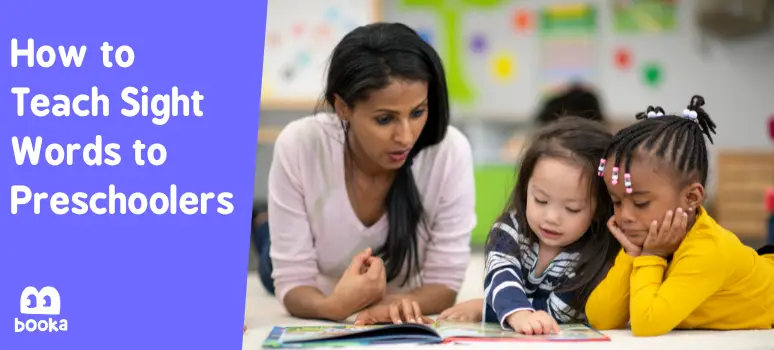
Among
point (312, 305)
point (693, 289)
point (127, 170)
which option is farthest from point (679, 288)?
point (127, 170)

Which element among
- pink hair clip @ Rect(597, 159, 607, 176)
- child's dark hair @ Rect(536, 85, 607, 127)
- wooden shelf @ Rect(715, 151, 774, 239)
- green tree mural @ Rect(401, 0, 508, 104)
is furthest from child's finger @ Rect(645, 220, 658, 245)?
green tree mural @ Rect(401, 0, 508, 104)

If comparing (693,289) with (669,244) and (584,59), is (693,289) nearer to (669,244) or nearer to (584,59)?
(669,244)

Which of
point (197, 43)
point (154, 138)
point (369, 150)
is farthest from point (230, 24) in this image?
point (369, 150)

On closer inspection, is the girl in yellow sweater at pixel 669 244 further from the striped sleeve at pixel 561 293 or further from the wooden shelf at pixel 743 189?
the wooden shelf at pixel 743 189

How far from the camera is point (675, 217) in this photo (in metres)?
1.31

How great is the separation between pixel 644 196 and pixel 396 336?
389 mm

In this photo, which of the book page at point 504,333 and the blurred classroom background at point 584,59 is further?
the blurred classroom background at point 584,59

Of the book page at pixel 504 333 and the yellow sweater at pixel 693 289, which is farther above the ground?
the yellow sweater at pixel 693 289

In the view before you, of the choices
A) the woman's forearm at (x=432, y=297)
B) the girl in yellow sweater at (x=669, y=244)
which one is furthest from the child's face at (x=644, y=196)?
the woman's forearm at (x=432, y=297)

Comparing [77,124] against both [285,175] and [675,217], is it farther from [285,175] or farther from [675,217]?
[675,217]

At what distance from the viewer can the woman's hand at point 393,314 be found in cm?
149

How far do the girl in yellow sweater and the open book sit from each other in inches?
3.2

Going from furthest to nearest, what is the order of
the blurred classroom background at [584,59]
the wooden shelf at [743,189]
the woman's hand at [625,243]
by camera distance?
1. the blurred classroom background at [584,59]
2. the wooden shelf at [743,189]
3. the woman's hand at [625,243]

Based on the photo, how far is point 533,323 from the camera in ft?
4.33
